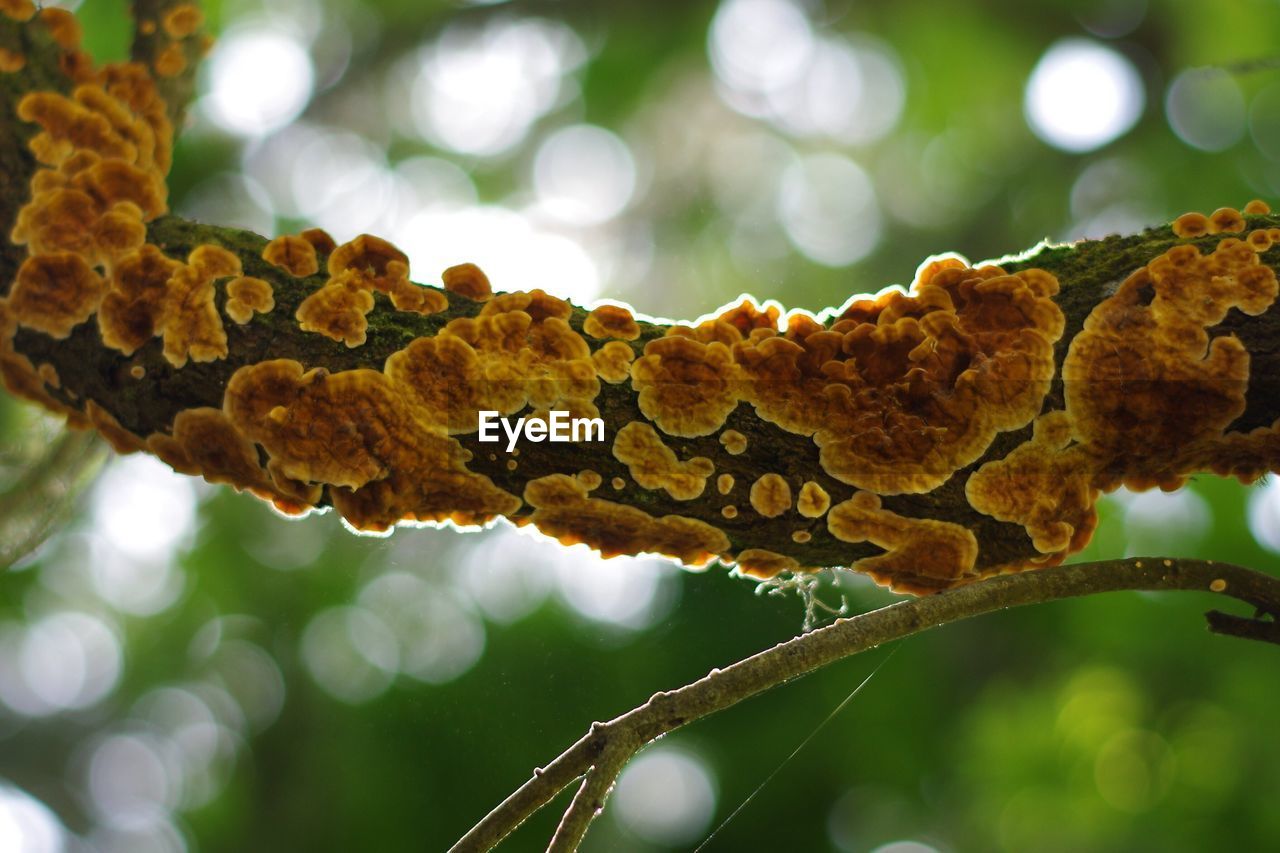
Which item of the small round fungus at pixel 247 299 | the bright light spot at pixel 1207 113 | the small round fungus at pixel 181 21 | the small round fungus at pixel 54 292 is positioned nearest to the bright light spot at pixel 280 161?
the small round fungus at pixel 181 21

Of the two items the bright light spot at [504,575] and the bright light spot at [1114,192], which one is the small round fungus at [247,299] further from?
the bright light spot at [1114,192]

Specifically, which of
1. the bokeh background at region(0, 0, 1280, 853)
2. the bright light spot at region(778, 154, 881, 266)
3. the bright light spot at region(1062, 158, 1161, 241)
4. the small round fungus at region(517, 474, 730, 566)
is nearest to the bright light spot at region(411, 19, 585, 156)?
the bokeh background at region(0, 0, 1280, 853)

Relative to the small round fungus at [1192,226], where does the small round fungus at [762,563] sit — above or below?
below

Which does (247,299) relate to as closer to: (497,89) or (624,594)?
(624,594)

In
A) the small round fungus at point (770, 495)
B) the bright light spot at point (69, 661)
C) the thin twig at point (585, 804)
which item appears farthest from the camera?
the bright light spot at point (69, 661)

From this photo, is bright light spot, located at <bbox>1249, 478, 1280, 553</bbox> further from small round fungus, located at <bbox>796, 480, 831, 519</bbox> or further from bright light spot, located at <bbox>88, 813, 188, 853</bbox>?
bright light spot, located at <bbox>88, 813, 188, 853</bbox>

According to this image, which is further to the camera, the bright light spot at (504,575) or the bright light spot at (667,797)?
the bright light spot at (504,575)

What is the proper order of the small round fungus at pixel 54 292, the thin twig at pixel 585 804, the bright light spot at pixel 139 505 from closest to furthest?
the thin twig at pixel 585 804 → the small round fungus at pixel 54 292 → the bright light spot at pixel 139 505
